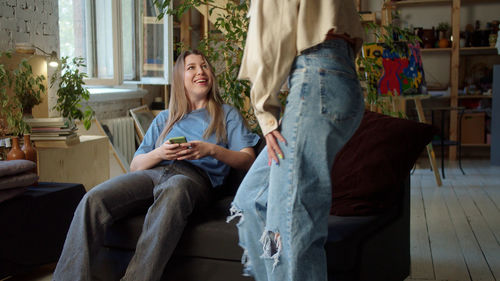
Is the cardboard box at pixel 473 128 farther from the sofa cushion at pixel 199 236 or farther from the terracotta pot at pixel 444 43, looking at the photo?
the sofa cushion at pixel 199 236

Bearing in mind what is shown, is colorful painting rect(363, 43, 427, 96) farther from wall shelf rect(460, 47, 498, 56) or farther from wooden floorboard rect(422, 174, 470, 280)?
wall shelf rect(460, 47, 498, 56)

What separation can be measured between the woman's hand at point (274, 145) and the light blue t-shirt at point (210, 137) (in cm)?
100

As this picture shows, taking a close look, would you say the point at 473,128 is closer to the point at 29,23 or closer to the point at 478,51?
the point at 478,51

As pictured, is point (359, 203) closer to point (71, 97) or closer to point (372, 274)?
point (372, 274)

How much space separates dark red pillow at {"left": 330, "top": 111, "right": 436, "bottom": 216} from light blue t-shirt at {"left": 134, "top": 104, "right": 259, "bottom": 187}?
501 mm

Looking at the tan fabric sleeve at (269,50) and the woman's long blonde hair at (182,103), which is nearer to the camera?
the tan fabric sleeve at (269,50)

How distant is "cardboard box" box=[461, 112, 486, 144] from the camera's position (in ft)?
23.1

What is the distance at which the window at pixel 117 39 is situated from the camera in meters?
5.00

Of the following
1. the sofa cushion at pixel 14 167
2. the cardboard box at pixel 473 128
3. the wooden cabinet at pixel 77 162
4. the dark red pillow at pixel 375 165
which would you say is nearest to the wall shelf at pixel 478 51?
the cardboard box at pixel 473 128

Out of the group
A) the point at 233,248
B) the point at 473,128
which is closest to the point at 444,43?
the point at 473,128

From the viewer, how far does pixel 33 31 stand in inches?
155

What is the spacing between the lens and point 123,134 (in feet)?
17.3

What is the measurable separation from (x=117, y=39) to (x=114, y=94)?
596 mm

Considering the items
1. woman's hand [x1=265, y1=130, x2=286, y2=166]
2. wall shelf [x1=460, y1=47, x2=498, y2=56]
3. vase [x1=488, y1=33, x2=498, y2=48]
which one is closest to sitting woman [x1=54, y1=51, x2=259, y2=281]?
woman's hand [x1=265, y1=130, x2=286, y2=166]
